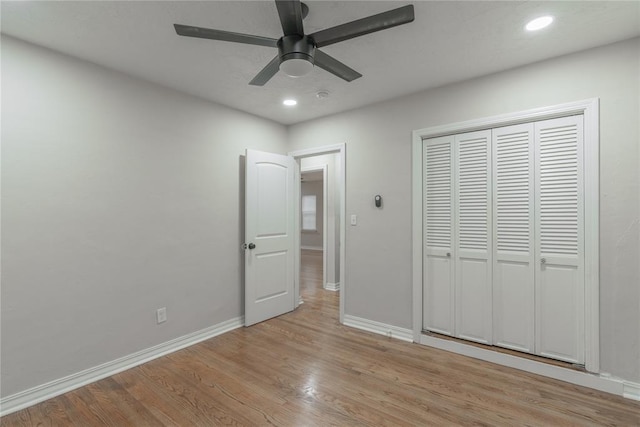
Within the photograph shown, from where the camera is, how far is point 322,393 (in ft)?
7.18

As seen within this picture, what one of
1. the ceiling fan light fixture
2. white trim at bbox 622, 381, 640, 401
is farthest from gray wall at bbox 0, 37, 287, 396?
white trim at bbox 622, 381, 640, 401

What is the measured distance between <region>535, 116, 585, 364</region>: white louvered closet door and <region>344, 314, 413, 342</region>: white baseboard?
1.12 meters

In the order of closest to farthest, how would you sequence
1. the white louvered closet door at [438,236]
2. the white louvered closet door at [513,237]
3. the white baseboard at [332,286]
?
the white louvered closet door at [513,237]
the white louvered closet door at [438,236]
the white baseboard at [332,286]

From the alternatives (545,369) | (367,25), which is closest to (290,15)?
(367,25)

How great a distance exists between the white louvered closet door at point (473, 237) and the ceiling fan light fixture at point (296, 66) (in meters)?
1.81

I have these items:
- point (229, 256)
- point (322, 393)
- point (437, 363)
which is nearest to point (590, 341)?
point (437, 363)

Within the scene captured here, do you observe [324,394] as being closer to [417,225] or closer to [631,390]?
[417,225]

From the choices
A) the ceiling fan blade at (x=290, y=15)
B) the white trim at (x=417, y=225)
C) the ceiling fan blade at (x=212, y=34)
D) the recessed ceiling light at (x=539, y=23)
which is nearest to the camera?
the ceiling fan blade at (x=290, y=15)

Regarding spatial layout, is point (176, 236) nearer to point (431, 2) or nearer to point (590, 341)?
point (431, 2)

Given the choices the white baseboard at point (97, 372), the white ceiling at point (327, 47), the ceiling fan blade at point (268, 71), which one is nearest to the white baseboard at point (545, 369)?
the white baseboard at point (97, 372)

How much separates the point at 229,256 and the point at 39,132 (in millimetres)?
1941

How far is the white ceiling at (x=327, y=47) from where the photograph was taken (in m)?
1.80

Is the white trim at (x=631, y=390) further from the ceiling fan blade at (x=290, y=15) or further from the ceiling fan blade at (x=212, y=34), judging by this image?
the ceiling fan blade at (x=212, y=34)

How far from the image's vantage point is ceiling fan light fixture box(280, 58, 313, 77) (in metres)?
1.69
